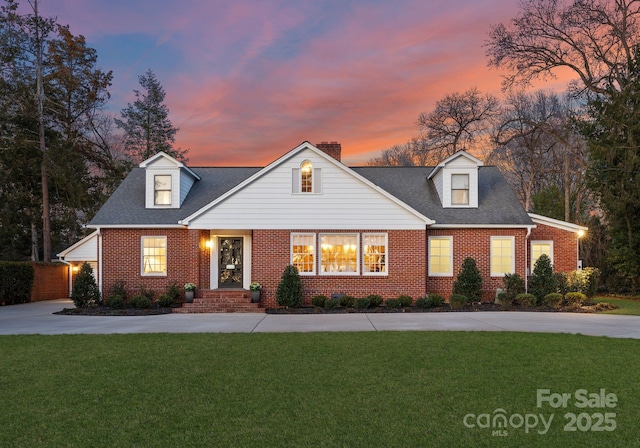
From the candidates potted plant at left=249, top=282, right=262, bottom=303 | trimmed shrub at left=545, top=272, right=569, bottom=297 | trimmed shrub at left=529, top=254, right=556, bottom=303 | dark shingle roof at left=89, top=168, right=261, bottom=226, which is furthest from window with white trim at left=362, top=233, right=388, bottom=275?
dark shingle roof at left=89, top=168, right=261, bottom=226

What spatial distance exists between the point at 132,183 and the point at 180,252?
16.9 feet

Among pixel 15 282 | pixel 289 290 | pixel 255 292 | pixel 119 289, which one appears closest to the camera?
pixel 289 290

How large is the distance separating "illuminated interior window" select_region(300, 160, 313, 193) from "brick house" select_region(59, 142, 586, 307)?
0.04 meters

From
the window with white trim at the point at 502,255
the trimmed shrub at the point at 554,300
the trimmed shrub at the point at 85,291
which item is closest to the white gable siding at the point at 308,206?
the window with white trim at the point at 502,255

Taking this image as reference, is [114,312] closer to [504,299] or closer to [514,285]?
[504,299]

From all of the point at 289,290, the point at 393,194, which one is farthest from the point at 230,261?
the point at 393,194

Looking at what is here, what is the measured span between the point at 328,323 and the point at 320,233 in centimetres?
574

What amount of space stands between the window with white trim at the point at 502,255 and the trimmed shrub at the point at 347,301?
6.09 m

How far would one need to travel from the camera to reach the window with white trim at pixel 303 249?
59.2 ft

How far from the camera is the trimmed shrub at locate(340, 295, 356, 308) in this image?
668 inches

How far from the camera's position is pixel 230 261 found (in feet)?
63.1

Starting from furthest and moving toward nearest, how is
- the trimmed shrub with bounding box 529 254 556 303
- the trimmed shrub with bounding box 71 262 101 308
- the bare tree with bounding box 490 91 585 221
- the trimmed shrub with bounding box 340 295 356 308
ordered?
the bare tree with bounding box 490 91 585 221 → the trimmed shrub with bounding box 71 262 101 308 → the trimmed shrub with bounding box 529 254 556 303 → the trimmed shrub with bounding box 340 295 356 308

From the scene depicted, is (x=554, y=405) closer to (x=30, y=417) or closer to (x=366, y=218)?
(x=30, y=417)

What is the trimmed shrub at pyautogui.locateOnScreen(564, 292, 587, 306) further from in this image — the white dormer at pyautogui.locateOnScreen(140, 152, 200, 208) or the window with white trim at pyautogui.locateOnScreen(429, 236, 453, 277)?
the white dormer at pyautogui.locateOnScreen(140, 152, 200, 208)
